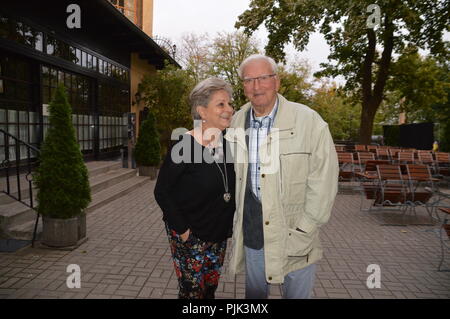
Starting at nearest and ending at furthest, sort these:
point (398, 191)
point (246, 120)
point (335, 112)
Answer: point (246, 120) → point (398, 191) → point (335, 112)

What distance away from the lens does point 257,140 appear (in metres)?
2.24

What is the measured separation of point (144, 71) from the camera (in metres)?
18.0

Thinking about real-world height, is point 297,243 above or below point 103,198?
A: above

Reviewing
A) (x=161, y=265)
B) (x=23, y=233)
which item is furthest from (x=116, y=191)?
(x=161, y=265)

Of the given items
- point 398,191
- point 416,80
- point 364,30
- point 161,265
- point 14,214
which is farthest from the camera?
point 416,80

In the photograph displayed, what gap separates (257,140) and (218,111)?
0.33 meters

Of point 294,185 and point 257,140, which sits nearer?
point 294,185

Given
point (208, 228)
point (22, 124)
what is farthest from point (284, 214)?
point (22, 124)

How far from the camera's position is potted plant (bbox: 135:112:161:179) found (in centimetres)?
1112

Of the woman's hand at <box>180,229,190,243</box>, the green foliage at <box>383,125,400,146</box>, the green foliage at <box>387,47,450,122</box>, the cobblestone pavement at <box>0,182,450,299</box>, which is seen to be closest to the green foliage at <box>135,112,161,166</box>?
the cobblestone pavement at <box>0,182,450,299</box>

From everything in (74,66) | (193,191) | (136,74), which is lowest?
(193,191)

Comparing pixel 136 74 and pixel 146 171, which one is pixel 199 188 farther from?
pixel 136 74

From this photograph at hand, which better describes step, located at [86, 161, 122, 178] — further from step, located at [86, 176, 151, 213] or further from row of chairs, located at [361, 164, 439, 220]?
row of chairs, located at [361, 164, 439, 220]

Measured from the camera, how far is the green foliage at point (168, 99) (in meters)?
15.0
